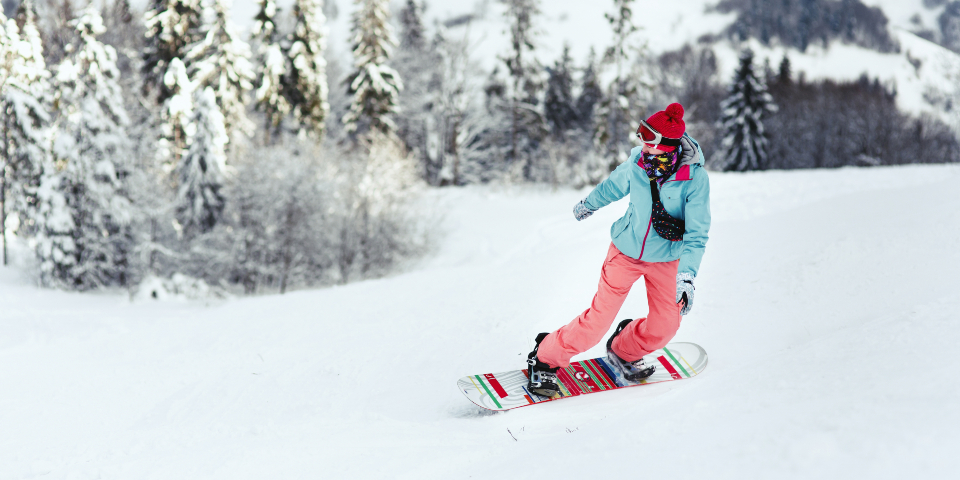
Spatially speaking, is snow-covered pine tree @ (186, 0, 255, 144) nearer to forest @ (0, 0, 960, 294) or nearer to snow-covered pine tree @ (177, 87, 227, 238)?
forest @ (0, 0, 960, 294)

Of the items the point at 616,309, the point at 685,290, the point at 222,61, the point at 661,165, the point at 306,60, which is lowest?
the point at 616,309

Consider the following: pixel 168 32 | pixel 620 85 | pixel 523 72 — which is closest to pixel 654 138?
pixel 168 32

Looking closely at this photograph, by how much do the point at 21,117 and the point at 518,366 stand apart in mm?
21803

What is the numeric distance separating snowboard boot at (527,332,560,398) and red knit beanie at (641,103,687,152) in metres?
1.68

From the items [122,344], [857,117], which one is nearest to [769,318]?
[122,344]

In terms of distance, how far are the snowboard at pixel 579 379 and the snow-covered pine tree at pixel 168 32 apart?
2083cm

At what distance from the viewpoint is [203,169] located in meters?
17.7

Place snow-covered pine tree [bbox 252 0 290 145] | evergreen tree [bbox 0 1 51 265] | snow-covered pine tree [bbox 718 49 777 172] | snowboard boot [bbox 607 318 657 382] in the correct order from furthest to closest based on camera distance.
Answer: snow-covered pine tree [bbox 718 49 777 172]
snow-covered pine tree [bbox 252 0 290 145]
evergreen tree [bbox 0 1 51 265]
snowboard boot [bbox 607 318 657 382]

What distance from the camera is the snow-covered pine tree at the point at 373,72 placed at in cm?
2631

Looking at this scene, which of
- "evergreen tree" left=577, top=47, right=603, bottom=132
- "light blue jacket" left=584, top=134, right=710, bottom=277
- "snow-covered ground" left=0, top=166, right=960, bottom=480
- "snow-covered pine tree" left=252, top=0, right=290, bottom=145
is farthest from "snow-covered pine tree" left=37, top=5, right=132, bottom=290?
"evergreen tree" left=577, top=47, right=603, bottom=132

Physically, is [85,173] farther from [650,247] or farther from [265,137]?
[650,247]

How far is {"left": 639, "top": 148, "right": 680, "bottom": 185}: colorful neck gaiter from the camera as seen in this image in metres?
3.22

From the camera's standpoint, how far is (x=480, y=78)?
33.8 m

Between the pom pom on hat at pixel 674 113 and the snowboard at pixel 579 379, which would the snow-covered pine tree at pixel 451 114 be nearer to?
the snowboard at pixel 579 379
